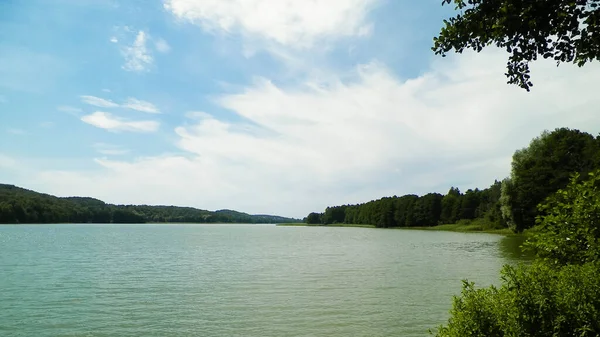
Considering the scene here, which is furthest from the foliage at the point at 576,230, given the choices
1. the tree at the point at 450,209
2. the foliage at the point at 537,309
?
the tree at the point at 450,209

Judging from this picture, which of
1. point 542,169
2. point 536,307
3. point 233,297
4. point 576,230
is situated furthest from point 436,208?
point 536,307

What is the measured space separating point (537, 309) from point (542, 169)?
75787 millimetres

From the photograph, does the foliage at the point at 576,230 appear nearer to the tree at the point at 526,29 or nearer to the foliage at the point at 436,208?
the tree at the point at 526,29

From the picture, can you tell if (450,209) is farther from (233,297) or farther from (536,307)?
(536,307)

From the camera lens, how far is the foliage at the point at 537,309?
8359mm

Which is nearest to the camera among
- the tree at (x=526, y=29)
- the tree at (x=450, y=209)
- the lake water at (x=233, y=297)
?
the tree at (x=526, y=29)

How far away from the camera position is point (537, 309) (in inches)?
342

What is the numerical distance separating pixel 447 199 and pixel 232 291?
145m

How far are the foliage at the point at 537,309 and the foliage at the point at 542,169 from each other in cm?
7039

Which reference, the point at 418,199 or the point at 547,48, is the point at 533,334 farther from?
the point at 418,199

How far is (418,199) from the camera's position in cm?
17912

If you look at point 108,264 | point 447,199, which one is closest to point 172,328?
point 108,264

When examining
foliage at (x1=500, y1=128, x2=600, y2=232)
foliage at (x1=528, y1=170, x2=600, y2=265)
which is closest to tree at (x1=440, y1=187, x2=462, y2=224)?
foliage at (x1=500, y1=128, x2=600, y2=232)

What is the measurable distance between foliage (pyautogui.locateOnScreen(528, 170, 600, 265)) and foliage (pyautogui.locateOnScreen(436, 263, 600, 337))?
7.29ft
